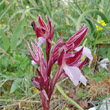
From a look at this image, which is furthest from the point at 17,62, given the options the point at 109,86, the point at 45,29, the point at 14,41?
Answer: the point at 45,29

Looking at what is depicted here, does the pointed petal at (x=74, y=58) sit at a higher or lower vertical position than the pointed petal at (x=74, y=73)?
higher

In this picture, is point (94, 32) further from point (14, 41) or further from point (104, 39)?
point (14, 41)

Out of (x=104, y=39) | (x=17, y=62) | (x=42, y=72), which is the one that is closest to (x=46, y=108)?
(x=42, y=72)

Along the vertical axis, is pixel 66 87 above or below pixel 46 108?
below

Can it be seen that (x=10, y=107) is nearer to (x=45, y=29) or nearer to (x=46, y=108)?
(x=46, y=108)

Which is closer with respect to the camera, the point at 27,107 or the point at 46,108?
the point at 46,108

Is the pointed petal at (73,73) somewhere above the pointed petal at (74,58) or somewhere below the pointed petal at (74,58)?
below

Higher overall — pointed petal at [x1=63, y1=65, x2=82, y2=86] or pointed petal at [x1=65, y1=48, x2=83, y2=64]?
pointed petal at [x1=65, y1=48, x2=83, y2=64]

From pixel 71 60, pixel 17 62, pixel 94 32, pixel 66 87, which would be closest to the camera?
pixel 71 60

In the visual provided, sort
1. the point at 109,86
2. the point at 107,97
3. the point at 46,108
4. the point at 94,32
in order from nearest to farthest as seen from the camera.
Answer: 1. the point at 46,108
2. the point at 107,97
3. the point at 109,86
4. the point at 94,32

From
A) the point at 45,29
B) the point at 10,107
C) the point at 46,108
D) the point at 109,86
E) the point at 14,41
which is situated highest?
the point at 45,29

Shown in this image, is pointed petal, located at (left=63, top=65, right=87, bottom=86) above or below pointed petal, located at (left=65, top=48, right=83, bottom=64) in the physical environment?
below
